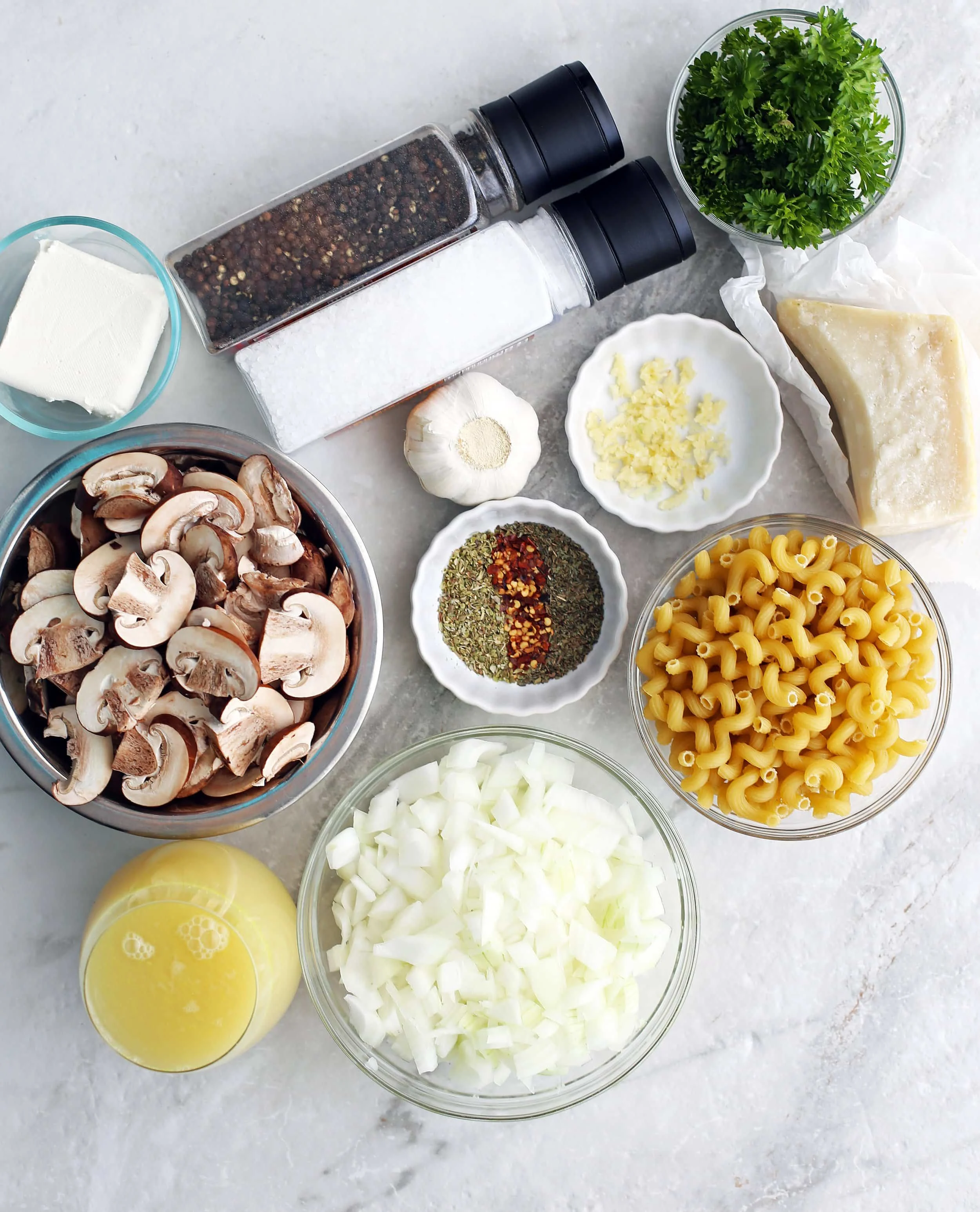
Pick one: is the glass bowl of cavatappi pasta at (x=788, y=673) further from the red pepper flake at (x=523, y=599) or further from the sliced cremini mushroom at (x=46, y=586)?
the sliced cremini mushroom at (x=46, y=586)

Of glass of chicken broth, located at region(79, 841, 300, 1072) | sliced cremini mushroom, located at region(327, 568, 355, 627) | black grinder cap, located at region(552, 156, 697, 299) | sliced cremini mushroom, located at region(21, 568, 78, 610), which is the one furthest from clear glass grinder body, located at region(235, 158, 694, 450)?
glass of chicken broth, located at region(79, 841, 300, 1072)

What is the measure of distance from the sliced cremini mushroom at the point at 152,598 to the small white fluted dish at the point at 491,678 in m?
0.38

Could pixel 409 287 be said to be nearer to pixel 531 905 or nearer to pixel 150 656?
pixel 150 656

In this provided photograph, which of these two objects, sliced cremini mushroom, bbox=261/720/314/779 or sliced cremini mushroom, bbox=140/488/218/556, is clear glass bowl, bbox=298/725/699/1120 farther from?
sliced cremini mushroom, bbox=140/488/218/556

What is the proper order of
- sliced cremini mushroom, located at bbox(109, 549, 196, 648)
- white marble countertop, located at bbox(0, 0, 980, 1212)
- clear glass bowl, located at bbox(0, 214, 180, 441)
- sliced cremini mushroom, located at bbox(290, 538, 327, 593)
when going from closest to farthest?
1. sliced cremini mushroom, located at bbox(109, 549, 196, 648)
2. sliced cremini mushroom, located at bbox(290, 538, 327, 593)
3. clear glass bowl, located at bbox(0, 214, 180, 441)
4. white marble countertop, located at bbox(0, 0, 980, 1212)

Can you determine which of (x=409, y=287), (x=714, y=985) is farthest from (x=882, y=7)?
(x=714, y=985)

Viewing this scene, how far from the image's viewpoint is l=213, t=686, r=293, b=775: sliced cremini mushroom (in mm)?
1037

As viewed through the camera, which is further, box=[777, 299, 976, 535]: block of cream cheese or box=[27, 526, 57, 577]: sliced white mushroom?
box=[777, 299, 976, 535]: block of cream cheese

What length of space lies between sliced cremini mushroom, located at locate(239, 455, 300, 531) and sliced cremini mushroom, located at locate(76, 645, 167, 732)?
0.22 meters

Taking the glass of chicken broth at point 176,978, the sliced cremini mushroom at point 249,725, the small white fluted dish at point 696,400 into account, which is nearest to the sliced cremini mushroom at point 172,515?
the sliced cremini mushroom at point 249,725

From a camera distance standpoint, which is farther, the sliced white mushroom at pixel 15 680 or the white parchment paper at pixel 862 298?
the white parchment paper at pixel 862 298

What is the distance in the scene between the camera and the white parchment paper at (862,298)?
1.36 metres

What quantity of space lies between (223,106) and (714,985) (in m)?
1.56

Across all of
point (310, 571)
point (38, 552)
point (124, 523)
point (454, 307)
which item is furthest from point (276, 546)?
point (454, 307)
